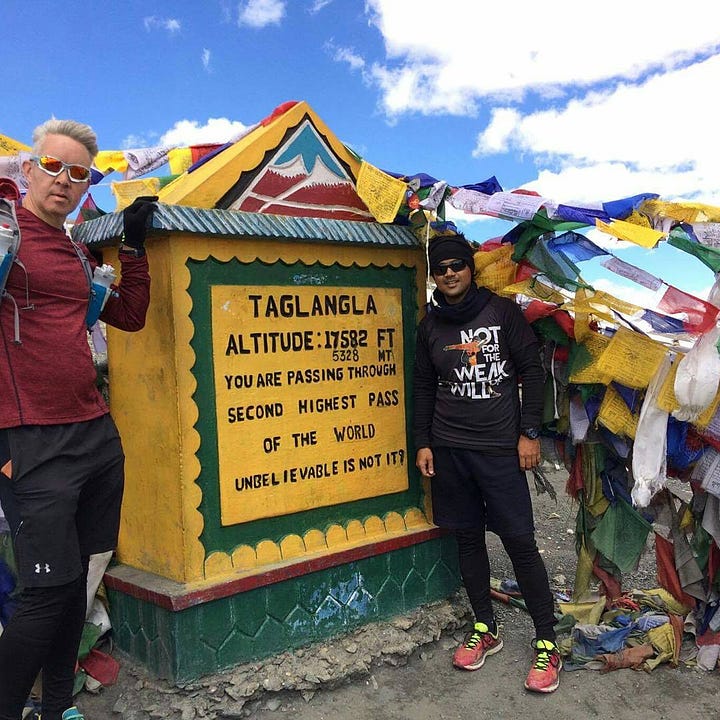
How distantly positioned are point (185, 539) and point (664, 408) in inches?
81.1

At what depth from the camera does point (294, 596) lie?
11.0 ft

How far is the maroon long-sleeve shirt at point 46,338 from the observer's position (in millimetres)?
2402

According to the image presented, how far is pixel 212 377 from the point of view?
10.3ft

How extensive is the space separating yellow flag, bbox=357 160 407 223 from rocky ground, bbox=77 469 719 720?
6.36 feet

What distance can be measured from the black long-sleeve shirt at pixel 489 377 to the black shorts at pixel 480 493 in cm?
6

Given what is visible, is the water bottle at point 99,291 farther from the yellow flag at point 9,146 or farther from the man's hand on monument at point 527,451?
the man's hand on monument at point 527,451

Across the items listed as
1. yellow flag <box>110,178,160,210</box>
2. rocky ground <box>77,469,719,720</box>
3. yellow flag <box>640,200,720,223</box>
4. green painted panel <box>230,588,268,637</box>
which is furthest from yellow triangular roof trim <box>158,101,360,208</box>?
rocky ground <box>77,469,719,720</box>

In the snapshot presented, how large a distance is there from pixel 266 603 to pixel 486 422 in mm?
1227

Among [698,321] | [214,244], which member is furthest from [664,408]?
[214,244]

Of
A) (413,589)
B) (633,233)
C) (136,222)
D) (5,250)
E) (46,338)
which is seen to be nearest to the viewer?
(5,250)

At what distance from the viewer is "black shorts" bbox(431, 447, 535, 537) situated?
336 cm

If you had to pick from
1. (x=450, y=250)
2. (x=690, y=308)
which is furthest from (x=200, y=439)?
(x=690, y=308)

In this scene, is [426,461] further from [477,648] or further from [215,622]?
[215,622]

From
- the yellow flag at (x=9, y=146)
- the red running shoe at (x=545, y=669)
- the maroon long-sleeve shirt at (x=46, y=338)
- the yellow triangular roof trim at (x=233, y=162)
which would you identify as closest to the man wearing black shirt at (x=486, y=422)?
the red running shoe at (x=545, y=669)
